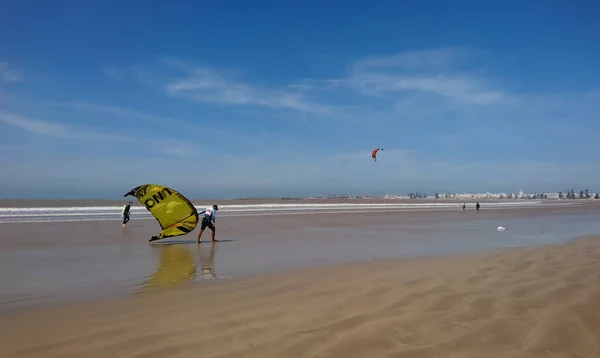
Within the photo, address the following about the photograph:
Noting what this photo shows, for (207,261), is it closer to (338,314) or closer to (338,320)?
(338,314)

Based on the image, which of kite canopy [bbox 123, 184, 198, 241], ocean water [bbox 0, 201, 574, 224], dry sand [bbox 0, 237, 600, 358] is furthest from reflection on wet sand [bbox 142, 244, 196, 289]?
ocean water [bbox 0, 201, 574, 224]

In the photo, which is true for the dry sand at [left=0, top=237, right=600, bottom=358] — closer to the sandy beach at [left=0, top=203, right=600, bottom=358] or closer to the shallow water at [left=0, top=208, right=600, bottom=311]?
the sandy beach at [left=0, top=203, right=600, bottom=358]

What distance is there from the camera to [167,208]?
16141 millimetres

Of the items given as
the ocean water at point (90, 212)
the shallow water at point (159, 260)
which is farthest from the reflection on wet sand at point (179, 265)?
the ocean water at point (90, 212)

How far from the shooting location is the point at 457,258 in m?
10.6

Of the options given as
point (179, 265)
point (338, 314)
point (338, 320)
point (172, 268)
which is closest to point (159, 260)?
point (179, 265)

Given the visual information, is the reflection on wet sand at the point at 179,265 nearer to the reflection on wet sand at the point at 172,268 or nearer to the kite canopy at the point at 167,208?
the reflection on wet sand at the point at 172,268

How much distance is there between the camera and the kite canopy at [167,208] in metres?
15.9

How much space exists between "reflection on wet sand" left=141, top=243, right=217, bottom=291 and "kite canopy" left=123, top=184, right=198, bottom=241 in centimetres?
108

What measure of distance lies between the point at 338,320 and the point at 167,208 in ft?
40.0

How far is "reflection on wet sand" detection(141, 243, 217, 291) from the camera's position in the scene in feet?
26.9

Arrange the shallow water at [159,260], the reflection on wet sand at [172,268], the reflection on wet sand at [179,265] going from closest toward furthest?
the shallow water at [159,260] → the reflection on wet sand at [172,268] → the reflection on wet sand at [179,265]

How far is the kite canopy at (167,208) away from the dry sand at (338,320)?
347 inches

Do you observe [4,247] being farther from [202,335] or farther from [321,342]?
[321,342]
